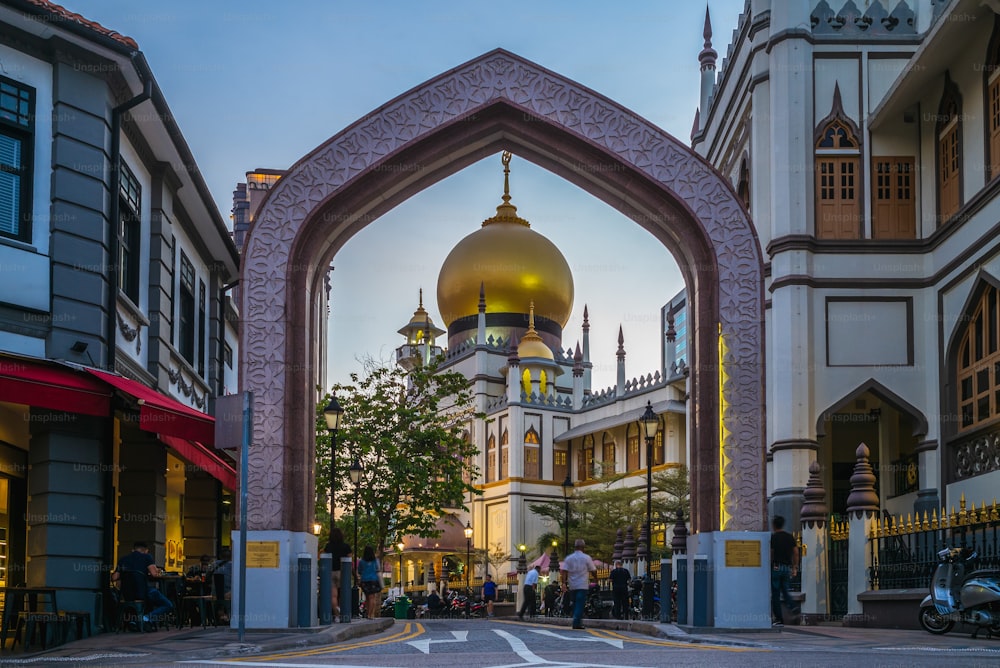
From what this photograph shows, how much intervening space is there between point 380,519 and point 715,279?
20.1 metres

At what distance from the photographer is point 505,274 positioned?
7150 centimetres

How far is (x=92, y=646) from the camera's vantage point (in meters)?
13.1

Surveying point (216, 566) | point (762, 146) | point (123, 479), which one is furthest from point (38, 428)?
point (762, 146)

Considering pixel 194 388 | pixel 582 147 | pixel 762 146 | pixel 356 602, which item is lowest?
pixel 356 602

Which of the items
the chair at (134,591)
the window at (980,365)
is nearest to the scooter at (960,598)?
the window at (980,365)

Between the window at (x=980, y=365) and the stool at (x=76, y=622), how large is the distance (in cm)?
1612

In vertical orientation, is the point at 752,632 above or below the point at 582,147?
below

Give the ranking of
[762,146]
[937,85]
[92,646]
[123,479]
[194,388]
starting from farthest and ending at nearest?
[762,146], [937,85], [194,388], [123,479], [92,646]

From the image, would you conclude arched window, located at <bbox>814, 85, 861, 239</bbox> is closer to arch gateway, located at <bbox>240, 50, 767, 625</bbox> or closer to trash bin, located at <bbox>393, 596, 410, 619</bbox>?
arch gateway, located at <bbox>240, 50, 767, 625</bbox>

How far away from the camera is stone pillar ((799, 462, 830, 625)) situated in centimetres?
2147

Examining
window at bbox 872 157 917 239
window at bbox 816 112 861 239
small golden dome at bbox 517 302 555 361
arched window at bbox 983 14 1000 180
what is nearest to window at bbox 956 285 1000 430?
arched window at bbox 983 14 1000 180

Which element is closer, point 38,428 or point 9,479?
point 38,428

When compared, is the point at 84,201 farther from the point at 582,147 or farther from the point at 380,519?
the point at 380,519

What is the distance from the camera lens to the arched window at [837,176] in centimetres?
2862
